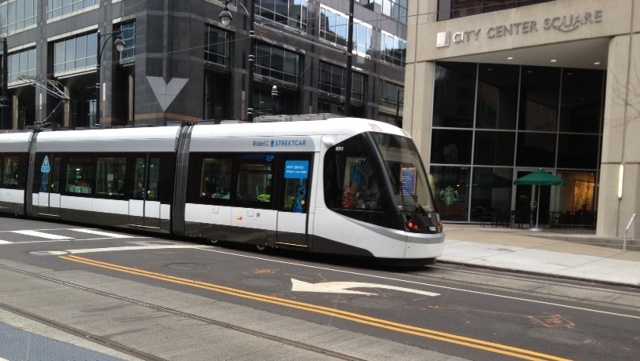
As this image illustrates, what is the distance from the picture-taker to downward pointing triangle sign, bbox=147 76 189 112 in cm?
3562

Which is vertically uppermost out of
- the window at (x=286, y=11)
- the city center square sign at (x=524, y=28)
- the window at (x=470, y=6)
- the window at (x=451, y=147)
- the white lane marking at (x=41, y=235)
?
the window at (x=286, y=11)

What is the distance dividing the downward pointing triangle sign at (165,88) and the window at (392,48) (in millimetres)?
28330

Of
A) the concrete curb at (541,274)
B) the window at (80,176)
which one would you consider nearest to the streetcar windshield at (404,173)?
the concrete curb at (541,274)

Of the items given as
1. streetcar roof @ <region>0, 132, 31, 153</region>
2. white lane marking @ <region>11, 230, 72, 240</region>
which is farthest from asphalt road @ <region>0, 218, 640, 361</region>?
streetcar roof @ <region>0, 132, 31, 153</region>

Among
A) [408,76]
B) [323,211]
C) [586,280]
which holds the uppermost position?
[408,76]

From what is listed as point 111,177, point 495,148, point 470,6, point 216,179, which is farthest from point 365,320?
point 495,148

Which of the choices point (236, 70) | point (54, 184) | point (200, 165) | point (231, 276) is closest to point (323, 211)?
point (231, 276)

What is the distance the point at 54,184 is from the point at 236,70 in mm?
25408

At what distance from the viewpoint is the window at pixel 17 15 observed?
49469 millimetres

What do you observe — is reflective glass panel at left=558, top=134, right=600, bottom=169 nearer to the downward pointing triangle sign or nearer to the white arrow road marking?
the white arrow road marking

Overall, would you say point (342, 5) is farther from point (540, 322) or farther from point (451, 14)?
point (540, 322)

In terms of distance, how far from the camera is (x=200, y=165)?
14.8 meters

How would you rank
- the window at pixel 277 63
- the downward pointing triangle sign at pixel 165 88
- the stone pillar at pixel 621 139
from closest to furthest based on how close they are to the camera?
1. the stone pillar at pixel 621 139
2. the downward pointing triangle sign at pixel 165 88
3. the window at pixel 277 63

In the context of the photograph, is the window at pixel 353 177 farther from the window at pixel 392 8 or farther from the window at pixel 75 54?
the window at pixel 392 8
